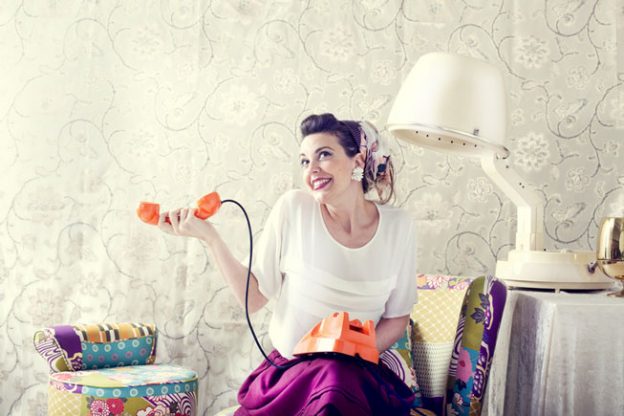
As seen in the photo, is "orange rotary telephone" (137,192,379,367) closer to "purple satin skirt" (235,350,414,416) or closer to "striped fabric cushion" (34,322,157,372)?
"purple satin skirt" (235,350,414,416)

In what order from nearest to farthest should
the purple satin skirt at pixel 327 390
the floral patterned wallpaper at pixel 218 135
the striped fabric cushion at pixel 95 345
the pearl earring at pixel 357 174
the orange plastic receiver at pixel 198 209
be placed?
the purple satin skirt at pixel 327 390 < the orange plastic receiver at pixel 198 209 < the pearl earring at pixel 357 174 < the striped fabric cushion at pixel 95 345 < the floral patterned wallpaper at pixel 218 135

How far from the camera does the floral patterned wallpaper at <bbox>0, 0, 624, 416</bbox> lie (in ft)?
8.57

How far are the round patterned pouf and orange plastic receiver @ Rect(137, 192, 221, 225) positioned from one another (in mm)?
555

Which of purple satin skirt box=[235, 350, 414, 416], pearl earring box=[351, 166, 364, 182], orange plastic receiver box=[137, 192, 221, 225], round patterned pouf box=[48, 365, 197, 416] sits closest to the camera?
purple satin skirt box=[235, 350, 414, 416]

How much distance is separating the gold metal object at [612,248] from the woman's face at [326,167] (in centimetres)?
69

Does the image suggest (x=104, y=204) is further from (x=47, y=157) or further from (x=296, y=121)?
(x=296, y=121)

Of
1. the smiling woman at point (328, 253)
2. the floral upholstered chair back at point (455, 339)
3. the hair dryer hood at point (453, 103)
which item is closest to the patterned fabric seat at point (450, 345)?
the floral upholstered chair back at point (455, 339)

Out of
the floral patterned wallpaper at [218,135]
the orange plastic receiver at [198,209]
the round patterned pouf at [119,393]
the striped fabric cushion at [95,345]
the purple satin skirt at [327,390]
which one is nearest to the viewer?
the purple satin skirt at [327,390]

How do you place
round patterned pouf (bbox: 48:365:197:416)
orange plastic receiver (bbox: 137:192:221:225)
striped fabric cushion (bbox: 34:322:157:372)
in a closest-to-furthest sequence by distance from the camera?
orange plastic receiver (bbox: 137:192:221:225)
round patterned pouf (bbox: 48:365:197:416)
striped fabric cushion (bbox: 34:322:157:372)

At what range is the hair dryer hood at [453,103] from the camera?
1972 mm

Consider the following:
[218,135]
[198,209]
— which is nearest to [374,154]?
[198,209]

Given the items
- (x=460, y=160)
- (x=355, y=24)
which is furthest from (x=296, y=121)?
(x=460, y=160)

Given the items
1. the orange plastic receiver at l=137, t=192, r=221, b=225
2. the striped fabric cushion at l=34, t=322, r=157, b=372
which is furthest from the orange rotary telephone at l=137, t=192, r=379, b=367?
the striped fabric cushion at l=34, t=322, r=157, b=372

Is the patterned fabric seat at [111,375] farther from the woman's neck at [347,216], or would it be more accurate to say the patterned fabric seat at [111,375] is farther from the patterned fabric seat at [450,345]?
the woman's neck at [347,216]
